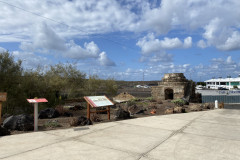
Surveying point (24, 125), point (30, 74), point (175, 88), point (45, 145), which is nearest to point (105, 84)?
point (175, 88)

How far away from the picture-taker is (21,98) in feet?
37.0

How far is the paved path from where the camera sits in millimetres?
4363

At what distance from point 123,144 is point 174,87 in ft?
62.1

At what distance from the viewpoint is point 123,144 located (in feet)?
17.1

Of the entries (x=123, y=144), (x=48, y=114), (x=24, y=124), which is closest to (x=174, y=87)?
(x=48, y=114)

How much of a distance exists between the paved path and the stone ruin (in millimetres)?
15760

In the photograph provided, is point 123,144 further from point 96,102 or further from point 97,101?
point 97,101

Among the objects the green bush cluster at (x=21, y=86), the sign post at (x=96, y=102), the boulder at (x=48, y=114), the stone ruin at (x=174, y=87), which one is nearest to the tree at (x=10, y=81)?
the green bush cluster at (x=21, y=86)

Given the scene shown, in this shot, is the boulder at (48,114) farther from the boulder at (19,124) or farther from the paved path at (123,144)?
the paved path at (123,144)

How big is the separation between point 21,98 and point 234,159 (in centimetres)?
1103

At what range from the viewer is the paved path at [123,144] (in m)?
4.36

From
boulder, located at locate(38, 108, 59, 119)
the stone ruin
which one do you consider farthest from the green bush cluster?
the stone ruin

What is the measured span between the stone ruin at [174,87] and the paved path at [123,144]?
1576 cm

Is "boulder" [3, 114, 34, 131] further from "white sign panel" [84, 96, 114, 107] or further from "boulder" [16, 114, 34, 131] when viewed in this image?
"white sign panel" [84, 96, 114, 107]
